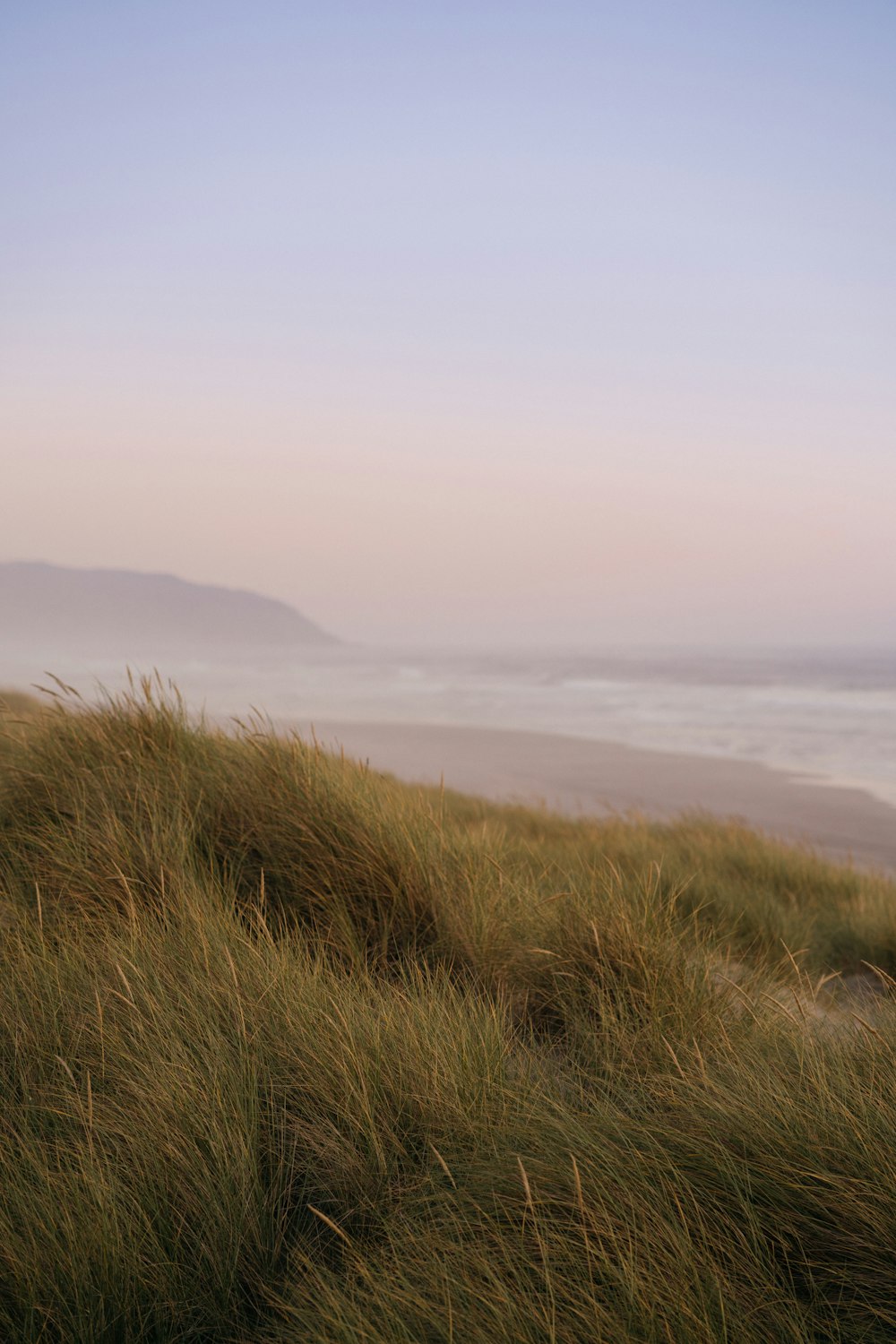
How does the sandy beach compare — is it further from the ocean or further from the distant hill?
the distant hill

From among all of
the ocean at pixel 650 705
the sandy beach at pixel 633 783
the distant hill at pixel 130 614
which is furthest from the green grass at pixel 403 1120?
the distant hill at pixel 130 614

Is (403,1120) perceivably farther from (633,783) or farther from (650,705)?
(650,705)

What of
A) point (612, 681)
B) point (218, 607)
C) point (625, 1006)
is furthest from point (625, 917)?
point (218, 607)

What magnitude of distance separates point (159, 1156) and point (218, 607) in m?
191

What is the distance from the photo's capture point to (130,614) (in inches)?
6201

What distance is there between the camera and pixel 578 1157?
5.11 ft

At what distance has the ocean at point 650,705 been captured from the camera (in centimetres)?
1765

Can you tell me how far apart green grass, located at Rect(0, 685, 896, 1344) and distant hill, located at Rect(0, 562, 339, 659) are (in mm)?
125765

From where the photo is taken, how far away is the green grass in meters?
1.36

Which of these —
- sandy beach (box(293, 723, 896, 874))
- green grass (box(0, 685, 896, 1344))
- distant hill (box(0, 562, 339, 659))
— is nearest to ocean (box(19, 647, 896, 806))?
sandy beach (box(293, 723, 896, 874))

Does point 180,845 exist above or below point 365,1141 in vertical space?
above

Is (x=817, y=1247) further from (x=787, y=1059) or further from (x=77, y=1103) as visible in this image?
(x=77, y=1103)

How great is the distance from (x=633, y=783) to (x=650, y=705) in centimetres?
1373

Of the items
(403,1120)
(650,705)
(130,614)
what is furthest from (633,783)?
(130,614)
